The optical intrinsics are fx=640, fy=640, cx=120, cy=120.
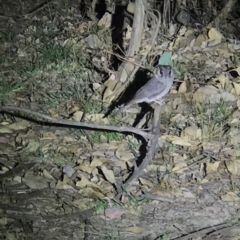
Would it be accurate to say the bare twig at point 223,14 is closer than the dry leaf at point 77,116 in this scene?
No

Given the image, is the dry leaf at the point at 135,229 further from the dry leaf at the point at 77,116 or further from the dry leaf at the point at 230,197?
the dry leaf at the point at 77,116

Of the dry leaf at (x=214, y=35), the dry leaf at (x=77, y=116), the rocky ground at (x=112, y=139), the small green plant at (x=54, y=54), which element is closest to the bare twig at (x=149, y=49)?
the rocky ground at (x=112, y=139)

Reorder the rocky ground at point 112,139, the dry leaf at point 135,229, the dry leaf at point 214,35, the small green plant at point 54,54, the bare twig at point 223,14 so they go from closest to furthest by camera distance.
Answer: the dry leaf at point 135,229 → the rocky ground at point 112,139 → the small green plant at point 54,54 → the dry leaf at point 214,35 → the bare twig at point 223,14

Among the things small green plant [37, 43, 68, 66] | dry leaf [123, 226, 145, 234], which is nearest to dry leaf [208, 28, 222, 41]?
small green plant [37, 43, 68, 66]

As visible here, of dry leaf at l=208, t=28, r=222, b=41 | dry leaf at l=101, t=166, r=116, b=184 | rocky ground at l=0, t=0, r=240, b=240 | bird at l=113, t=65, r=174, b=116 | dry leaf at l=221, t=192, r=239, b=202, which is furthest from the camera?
dry leaf at l=208, t=28, r=222, b=41

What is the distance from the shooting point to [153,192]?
5.46 metres

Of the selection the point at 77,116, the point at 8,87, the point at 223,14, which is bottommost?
the point at 8,87

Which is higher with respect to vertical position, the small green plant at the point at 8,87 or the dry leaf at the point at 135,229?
the dry leaf at the point at 135,229

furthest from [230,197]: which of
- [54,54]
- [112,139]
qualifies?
[54,54]

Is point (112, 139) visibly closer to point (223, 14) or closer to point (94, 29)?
point (94, 29)

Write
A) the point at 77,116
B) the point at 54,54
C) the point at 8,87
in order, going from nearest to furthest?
the point at 77,116
the point at 8,87
the point at 54,54

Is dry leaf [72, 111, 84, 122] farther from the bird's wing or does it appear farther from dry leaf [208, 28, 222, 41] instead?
dry leaf [208, 28, 222, 41]

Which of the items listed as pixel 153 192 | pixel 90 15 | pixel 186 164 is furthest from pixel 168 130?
pixel 90 15

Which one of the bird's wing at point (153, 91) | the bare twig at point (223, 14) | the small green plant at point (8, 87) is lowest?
the small green plant at point (8, 87)
